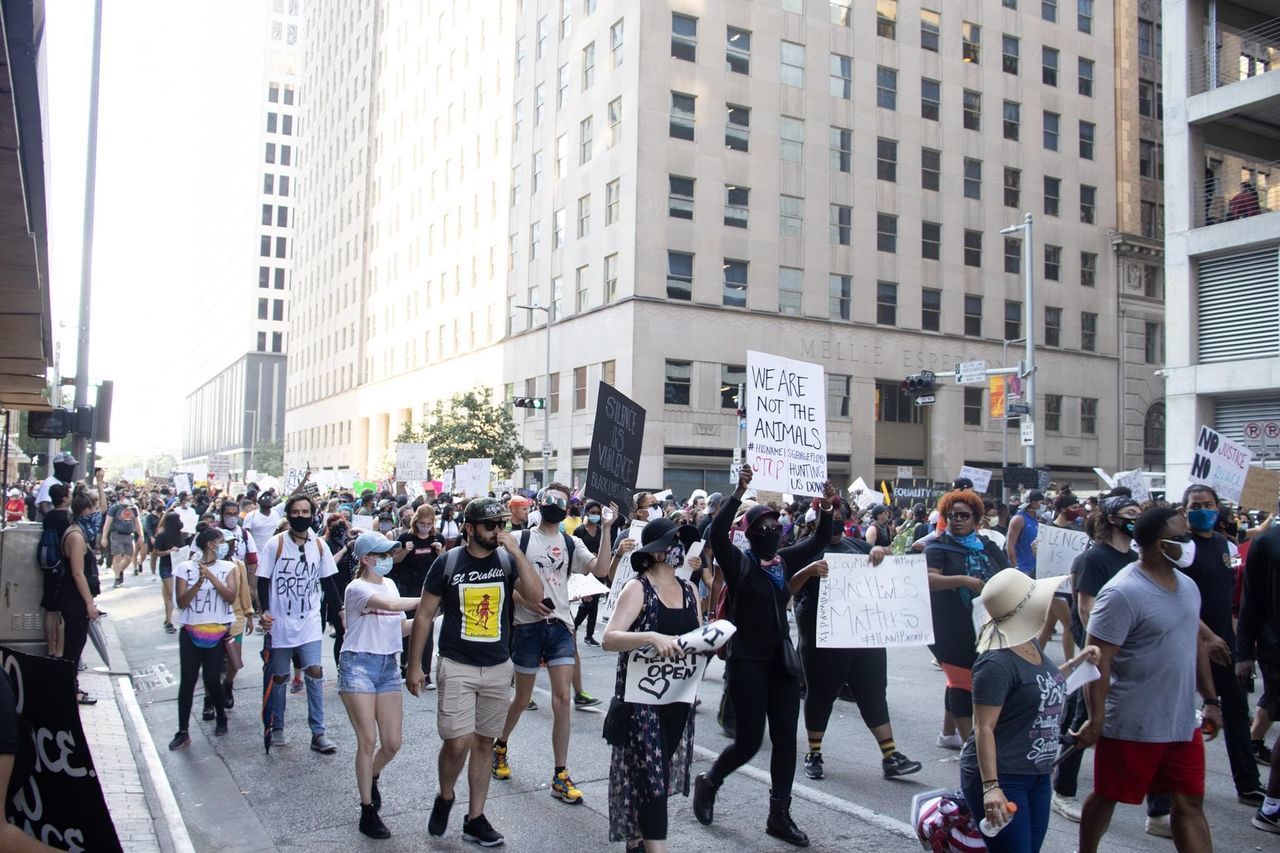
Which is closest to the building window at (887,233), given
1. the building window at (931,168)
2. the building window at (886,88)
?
the building window at (931,168)

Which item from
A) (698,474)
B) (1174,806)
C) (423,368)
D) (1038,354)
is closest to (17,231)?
(1174,806)

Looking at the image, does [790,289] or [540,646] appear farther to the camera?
[790,289]

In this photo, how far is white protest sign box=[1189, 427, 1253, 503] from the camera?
11.9m

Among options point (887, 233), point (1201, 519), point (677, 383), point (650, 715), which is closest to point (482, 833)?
point (650, 715)

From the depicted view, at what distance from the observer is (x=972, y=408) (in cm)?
4691

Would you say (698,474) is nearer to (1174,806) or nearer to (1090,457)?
(1090,457)

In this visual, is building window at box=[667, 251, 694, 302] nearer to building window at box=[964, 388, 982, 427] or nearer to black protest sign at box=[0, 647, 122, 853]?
building window at box=[964, 388, 982, 427]

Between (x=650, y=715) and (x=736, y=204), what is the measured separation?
37847mm

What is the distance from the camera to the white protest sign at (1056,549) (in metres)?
10.5

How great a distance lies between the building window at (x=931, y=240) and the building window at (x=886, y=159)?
8.64 ft

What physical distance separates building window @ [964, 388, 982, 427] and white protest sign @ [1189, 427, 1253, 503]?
35398 millimetres

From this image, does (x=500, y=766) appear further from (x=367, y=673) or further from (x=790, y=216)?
(x=790, y=216)

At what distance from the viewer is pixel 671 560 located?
18.4ft

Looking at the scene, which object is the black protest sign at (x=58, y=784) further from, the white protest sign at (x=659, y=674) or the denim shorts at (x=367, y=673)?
the denim shorts at (x=367, y=673)
